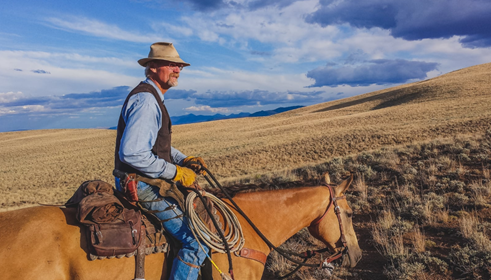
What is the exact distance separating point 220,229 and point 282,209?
0.98 m

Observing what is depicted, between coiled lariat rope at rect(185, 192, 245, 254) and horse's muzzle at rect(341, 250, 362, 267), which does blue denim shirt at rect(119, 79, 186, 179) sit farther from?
horse's muzzle at rect(341, 250, 362, 267)

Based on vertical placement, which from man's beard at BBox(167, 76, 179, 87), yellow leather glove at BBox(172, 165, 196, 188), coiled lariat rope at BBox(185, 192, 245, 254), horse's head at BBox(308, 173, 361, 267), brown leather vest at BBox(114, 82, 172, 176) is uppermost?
man's beard at BBox(167, 76, 179, 87)

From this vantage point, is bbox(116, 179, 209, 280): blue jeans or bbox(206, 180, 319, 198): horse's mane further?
bbox(206, 180, 319, 198): horse's mane

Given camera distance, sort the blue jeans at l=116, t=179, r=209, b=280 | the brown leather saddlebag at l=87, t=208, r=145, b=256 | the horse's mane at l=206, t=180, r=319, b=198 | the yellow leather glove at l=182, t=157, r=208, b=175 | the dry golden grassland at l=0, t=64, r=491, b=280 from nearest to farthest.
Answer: the brown leather saddlebag at l=87, t=208, r=145, b=256, the blue jeans at l=116, t=179, r=209, b=280, the yellow leather glove at l=182, t=157, r=208, b=175, the horse's mane at l=206, t=180, r=319, b=198, the dry golden grassland at l=0, t=64, r=491, b=280

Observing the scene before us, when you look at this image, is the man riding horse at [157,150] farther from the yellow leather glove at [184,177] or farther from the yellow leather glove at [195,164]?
the yellow leather glove at [195,164]

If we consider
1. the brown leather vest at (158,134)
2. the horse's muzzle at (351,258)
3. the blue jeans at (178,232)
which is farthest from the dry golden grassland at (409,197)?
the brown leather vest at (158,134)

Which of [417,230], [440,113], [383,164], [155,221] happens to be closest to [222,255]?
[155,221]

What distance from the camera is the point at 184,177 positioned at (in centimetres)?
282

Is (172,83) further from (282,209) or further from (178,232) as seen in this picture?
(282,209)

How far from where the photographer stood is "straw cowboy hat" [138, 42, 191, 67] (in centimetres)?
293

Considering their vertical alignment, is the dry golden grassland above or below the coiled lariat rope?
below

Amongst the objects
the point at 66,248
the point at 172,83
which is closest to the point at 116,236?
the point at 66,248

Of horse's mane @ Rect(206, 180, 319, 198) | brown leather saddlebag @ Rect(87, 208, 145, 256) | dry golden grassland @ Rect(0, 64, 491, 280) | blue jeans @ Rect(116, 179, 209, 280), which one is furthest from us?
dry golden grassland @ Rect(0, 64, 491, 280)

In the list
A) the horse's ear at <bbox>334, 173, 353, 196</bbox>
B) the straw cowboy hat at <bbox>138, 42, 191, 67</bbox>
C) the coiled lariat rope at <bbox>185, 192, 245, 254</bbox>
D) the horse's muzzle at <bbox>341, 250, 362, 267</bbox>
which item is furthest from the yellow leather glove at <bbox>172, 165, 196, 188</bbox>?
the horse's muzzle at <bbox>341, 250, 362, 267</bbox>
